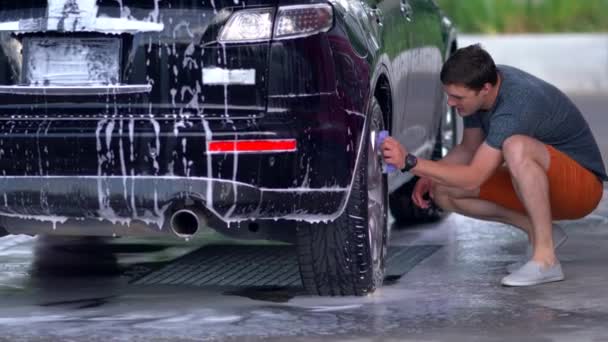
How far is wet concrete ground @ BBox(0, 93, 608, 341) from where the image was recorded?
6.33 m

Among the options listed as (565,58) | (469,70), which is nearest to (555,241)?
(469,70)

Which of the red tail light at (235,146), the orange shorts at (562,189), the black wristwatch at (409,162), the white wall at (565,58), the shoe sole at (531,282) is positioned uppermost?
the red tail light at (235,146)

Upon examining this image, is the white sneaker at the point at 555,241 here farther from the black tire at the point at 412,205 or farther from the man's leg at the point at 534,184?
the black tire at the point at 412,205

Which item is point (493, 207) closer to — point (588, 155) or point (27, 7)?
point (588, 155)

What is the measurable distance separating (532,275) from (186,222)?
4.91ft

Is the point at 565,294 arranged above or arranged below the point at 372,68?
below

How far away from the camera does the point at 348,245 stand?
22.3 ft

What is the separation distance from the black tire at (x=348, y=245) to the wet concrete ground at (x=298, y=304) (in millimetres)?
73

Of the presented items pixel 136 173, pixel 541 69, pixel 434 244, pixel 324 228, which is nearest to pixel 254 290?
pixel 324 228

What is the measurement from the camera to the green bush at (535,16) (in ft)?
55.8

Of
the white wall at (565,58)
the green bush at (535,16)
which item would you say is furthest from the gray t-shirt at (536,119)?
the green bush at (535,16)

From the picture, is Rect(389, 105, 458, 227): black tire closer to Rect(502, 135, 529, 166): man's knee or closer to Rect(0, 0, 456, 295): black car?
Rect(502, 135, 529, 166): man's knee

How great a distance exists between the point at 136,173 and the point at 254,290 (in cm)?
108

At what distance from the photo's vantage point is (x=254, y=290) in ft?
23.9
